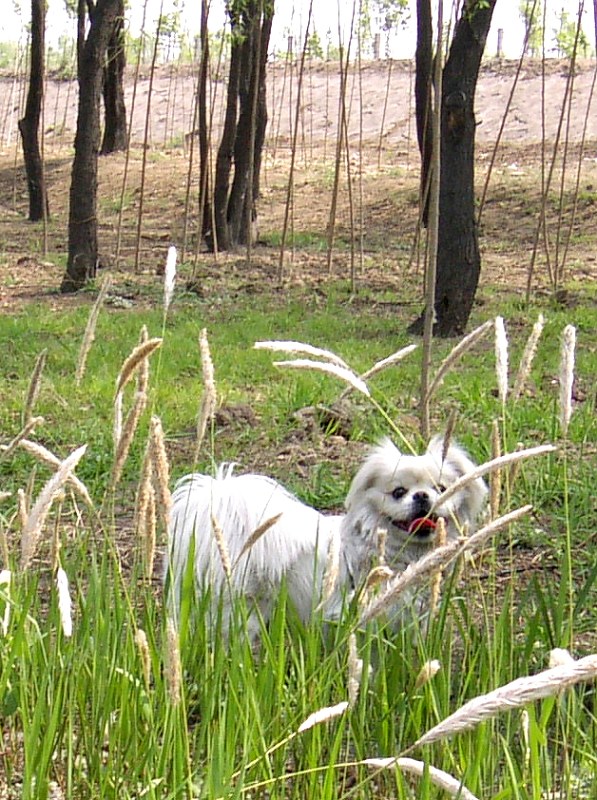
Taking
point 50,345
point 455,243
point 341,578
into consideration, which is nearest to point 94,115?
point 50,345

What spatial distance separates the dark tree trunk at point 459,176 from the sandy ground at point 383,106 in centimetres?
1274

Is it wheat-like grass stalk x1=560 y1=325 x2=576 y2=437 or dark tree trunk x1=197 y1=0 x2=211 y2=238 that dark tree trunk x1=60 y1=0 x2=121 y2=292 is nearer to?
dark tree trunk x1=197 y1=0 x2=211 y2=238

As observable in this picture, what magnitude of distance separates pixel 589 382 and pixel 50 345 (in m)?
3.42

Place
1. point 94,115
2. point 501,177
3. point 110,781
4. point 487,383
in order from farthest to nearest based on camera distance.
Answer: point 501,177 → point 94,115 → point 487,383 → point 110,781

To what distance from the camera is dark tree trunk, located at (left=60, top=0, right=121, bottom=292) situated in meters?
10.6

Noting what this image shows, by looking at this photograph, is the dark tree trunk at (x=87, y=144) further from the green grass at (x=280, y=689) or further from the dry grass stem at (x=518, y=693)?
the dry grass stem at (x=518, y=693)

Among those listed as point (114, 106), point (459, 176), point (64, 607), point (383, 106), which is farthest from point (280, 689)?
point (383, 106)

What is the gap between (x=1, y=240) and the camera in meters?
15.1

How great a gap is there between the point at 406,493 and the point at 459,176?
493cm

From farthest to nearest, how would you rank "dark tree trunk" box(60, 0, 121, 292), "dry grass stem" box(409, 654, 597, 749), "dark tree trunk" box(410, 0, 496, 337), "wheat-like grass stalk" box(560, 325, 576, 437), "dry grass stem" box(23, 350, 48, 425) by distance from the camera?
"dark tree trunk" box(60, 0, 121, 292) → "dark tree trunk" box(410, 0, 496, 337) → "dry grass stem" box(23, 350, 48, 425) → "wheat-like grass stalk" box(560, 325, 576, 437) → "dry grass stem" box(409, 654, 597, 749)

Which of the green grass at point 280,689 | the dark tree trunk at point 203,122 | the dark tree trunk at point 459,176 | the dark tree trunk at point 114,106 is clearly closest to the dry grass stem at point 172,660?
the green grass at point 280,689

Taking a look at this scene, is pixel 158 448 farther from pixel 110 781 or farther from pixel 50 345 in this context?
pixel 50 345

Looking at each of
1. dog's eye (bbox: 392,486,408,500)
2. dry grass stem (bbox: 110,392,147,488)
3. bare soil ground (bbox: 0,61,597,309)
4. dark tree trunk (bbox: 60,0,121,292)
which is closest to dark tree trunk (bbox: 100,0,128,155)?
bare soil ground (bbox: 0,61,597,309)

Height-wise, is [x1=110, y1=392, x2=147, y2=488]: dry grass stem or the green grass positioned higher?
[x1=110, y1=392, x2=147, y2=488]: dry grass stem
